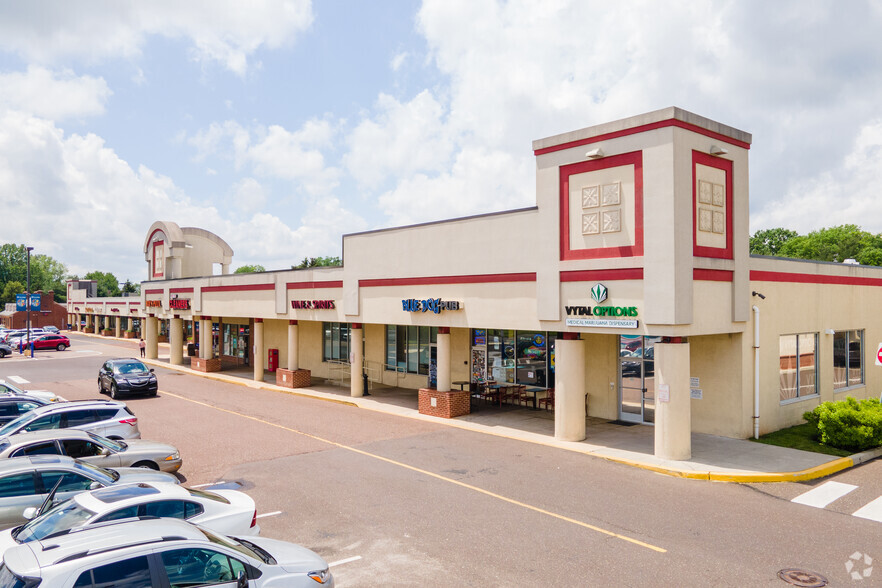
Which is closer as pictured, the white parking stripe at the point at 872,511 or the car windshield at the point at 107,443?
the white parking stripe at the point at 872,511

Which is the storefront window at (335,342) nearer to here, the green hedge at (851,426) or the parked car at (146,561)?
the green hedge at (851,426)

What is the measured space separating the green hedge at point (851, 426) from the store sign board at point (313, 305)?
59.6 feet

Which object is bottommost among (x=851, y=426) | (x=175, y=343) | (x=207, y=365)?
(x=207, y=365)

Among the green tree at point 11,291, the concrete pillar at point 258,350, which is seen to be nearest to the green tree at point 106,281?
the green tree at point 11,291

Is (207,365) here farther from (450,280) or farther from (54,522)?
(54,522)

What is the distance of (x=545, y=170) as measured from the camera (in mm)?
17359

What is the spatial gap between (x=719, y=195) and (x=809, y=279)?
6370 millimetres

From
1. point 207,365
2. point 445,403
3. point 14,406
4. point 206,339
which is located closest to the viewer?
point 14,406

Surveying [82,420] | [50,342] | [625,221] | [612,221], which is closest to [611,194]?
[612,221]

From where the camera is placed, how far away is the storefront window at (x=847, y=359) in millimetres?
21531

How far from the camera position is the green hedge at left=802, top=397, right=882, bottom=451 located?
51.8ft

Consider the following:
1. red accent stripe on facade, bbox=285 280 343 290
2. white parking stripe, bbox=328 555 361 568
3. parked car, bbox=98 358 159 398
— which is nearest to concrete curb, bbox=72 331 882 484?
red accent stripe on facade, bbox=285 280 343 290

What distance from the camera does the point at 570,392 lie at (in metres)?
17.0

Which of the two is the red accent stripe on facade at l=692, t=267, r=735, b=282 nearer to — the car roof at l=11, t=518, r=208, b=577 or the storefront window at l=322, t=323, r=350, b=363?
the car roof at l=11, t=518, r=208, b=577
